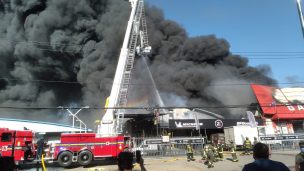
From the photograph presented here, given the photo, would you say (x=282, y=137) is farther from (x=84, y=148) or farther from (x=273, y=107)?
(x=84, y=148)

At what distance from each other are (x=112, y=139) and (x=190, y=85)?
20.6 m

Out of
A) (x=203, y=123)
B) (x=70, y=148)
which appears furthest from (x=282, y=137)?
(x=70, y=148)

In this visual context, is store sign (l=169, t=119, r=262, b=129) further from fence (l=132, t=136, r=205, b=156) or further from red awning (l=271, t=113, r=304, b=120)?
fence (l=132, t=136, r=205, b=156)

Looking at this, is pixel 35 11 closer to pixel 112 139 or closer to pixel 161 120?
pixel 161 120

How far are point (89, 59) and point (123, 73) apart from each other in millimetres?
12772

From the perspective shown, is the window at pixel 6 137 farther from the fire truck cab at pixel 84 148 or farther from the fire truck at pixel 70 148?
the fire truck cab at pixel 84 148

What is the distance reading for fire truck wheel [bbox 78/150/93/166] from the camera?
1744 cm

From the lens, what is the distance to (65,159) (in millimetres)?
17281

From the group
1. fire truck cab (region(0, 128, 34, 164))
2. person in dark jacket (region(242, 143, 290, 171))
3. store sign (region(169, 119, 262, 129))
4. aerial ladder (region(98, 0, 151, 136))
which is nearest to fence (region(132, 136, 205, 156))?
aerial ladder (region(98, 0, 151, 136))

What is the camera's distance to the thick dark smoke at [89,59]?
36406 millimetres

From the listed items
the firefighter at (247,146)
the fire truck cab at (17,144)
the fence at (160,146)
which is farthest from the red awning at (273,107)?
the fire truck cab at (17,144)

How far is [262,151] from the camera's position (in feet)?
12.3

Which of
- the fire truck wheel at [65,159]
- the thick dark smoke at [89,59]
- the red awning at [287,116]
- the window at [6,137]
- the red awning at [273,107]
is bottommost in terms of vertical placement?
the fire truck wheel at [65,159]

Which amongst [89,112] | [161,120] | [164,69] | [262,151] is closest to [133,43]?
[161,120]
